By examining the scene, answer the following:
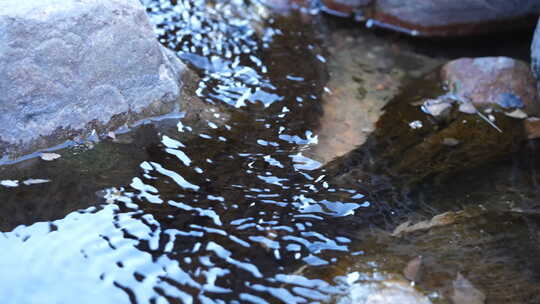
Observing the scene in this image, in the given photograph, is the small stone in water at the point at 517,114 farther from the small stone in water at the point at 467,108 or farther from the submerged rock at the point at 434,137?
the small stone in water at the point at 467,108

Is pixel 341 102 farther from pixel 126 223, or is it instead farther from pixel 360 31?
pixel 126 223

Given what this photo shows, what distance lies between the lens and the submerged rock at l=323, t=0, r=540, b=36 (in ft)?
21.5

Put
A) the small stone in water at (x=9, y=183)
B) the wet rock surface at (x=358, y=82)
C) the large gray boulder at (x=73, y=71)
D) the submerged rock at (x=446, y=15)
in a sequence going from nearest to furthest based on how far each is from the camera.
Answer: the small stone in water at (x=9, y=183) → the large gray boulder at (x=73, y=71) → the wet rock surface at (x=358, y=82) → the submerged rock at (x=446, y=15)

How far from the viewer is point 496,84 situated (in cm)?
546

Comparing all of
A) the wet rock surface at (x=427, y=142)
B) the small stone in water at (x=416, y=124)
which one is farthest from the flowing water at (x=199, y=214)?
the small stone in water at (x=416, y=124)

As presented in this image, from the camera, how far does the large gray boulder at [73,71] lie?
13.5 ft

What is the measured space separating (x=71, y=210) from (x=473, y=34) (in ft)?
16.4

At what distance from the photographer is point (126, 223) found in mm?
3662

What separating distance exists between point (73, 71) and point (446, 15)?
4238 millimetres

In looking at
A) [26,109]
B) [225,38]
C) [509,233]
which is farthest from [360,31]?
[26,109]

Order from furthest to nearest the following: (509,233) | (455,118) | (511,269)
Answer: (455,118), (509,233), (511,269)

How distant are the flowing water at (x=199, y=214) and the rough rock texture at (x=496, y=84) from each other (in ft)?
4.71

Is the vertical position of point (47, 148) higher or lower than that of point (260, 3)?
lower

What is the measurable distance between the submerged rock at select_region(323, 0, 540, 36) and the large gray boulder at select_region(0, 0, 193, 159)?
317cm
